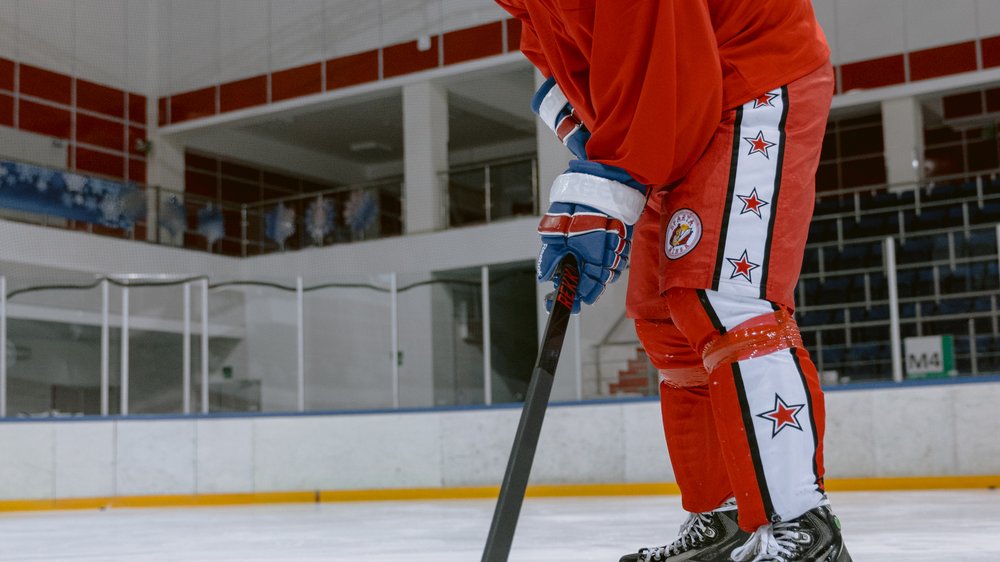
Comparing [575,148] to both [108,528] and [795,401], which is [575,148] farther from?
[108,528]

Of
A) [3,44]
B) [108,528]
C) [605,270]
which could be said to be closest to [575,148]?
[605,270]

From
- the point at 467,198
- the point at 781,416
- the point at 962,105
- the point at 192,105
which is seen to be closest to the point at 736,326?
the point at 781,416

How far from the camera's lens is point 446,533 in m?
Result: 3.68

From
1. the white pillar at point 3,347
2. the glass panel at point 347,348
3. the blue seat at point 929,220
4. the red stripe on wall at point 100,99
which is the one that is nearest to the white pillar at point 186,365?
the glass panel at point 347,348

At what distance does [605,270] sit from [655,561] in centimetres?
55

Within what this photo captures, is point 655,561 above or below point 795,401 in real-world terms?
below

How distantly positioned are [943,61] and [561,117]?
11.4 m

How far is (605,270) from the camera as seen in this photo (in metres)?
1.62

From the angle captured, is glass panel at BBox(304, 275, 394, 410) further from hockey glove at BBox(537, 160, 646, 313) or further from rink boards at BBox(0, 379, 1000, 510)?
hockey glove at BBox(537, 160, 646, 313)

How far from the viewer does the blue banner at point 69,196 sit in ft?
39.5

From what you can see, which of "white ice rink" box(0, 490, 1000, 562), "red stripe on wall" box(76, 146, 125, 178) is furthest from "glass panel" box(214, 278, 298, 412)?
"red stripe on wall" box(76, 146, 125, 178)

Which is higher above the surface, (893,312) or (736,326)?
(893,312)

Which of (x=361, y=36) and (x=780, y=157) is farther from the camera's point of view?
(x=361, y=36)

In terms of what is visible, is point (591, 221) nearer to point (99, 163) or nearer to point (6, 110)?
point (6, 110)
